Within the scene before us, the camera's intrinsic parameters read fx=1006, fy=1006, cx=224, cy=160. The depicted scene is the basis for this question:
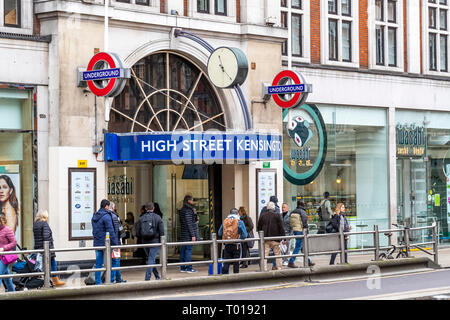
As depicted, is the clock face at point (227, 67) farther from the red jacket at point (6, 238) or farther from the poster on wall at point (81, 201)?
the red jacket at point (6, 238)

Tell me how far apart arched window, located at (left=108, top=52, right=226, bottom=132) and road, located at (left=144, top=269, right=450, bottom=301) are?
600 cm

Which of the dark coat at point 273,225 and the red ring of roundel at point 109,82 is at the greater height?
the red ring of roundel at point 109,82

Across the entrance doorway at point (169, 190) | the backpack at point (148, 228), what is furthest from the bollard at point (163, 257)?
the entrance doorway at point (169, 190)

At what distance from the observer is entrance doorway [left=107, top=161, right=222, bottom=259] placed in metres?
26.2

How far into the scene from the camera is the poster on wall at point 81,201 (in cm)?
2375

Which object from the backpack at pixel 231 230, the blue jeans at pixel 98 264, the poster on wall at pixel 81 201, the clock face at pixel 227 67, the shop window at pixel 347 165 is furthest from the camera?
the shop window at pixel 347 165

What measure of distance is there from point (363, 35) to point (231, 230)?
1170cm

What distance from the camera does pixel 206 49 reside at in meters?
26.4

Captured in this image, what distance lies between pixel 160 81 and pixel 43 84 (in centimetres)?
351

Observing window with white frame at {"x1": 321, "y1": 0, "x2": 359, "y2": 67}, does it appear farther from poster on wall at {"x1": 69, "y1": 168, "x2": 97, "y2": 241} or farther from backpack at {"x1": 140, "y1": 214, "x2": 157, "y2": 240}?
backpack at {"x1": 140, "y1": 214, "x2": 157, "y2": 240}

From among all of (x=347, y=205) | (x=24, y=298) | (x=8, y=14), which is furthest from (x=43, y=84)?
(x=347, y=205)

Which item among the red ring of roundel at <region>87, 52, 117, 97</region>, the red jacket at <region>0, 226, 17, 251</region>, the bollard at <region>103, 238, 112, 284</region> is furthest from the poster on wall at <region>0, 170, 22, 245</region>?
the bollard at <region>103, 238, 112, 284</region>

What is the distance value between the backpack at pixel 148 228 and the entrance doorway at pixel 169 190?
11.2ft

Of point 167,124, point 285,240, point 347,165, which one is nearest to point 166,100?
point 167,124
